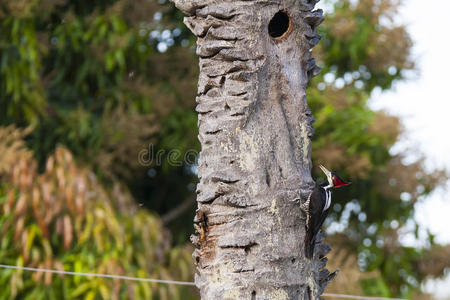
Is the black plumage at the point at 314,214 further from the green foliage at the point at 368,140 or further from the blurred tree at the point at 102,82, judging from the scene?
the green foliage at the point at 368,140

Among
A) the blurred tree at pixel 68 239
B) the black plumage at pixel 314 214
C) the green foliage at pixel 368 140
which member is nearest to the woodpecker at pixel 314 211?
the black plumage at pixel 314 214

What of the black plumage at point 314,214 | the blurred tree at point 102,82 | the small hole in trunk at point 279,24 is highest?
the blurred tree at point 102,82

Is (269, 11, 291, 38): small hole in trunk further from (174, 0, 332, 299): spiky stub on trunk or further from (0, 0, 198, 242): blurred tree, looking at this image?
(0, 0, 198, 242): blurred tree

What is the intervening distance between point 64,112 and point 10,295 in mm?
1511

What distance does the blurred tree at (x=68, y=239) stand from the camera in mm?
3977

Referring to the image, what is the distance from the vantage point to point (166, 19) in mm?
5480

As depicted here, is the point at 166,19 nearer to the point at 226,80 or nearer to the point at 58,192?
the point at 58,192

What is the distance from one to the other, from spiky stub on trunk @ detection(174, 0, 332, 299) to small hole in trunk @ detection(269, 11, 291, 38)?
21mm

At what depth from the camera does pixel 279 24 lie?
178cm

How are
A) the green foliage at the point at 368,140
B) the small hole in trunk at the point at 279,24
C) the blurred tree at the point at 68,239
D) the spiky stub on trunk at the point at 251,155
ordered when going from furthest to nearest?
the green foliage at the point at 368,140 → the blurred tree at the point at 68,239 → the small hole in trunk at the point at 279,24 → the spiky stub on trunk at the point at 251,155

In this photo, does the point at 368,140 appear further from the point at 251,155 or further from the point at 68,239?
the point at 251,155

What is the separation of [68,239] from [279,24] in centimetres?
262

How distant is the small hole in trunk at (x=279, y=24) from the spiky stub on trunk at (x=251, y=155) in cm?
2

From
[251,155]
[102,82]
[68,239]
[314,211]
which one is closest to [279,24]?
[251,155]
